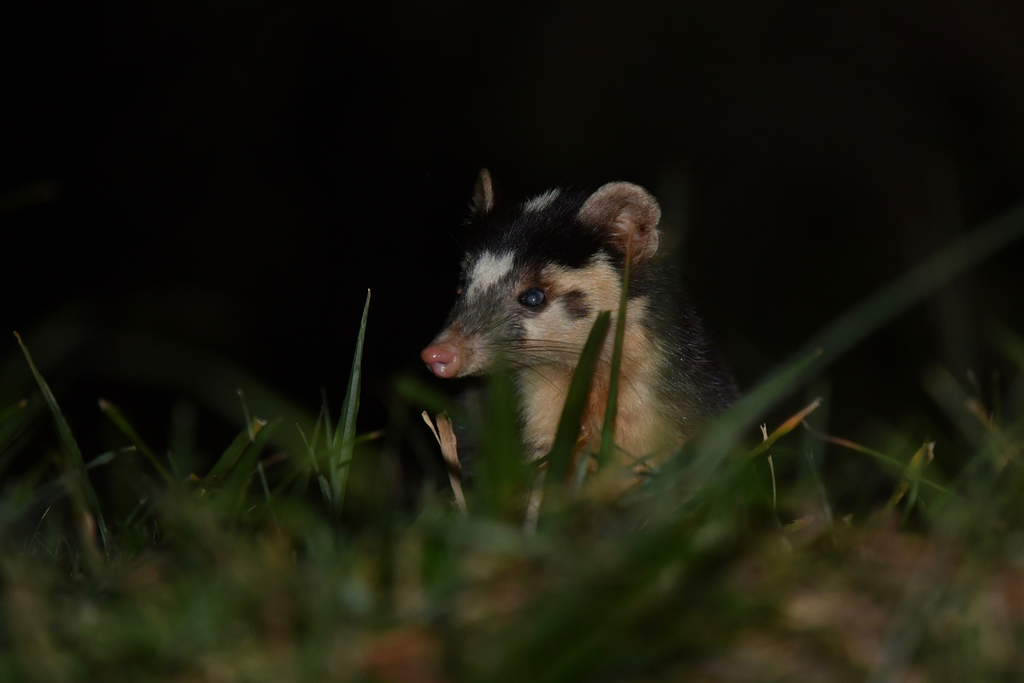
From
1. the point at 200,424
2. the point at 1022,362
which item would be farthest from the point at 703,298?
the point at 1022,362

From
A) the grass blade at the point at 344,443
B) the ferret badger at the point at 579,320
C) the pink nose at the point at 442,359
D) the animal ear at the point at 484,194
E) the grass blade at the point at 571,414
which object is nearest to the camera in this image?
the grass blade at the point at 571,414

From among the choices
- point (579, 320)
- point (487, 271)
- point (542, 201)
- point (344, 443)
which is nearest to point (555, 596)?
point (344, 443)

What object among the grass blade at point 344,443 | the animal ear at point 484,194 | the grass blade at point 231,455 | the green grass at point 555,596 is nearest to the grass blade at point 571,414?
the green grass at point 555,596

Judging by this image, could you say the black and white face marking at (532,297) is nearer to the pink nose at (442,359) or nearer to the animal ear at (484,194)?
the pink nose at (442,359)

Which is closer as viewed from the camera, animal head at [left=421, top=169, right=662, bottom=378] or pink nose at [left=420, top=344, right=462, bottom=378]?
pink nose at [left=420, top=344, right=462, bottom=378]

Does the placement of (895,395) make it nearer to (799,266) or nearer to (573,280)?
(799,266)

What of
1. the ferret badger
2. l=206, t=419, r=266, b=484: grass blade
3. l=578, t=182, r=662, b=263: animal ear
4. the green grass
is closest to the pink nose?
the ferret badger

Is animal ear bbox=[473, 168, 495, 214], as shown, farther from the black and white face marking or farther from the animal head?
the black and white face marking
